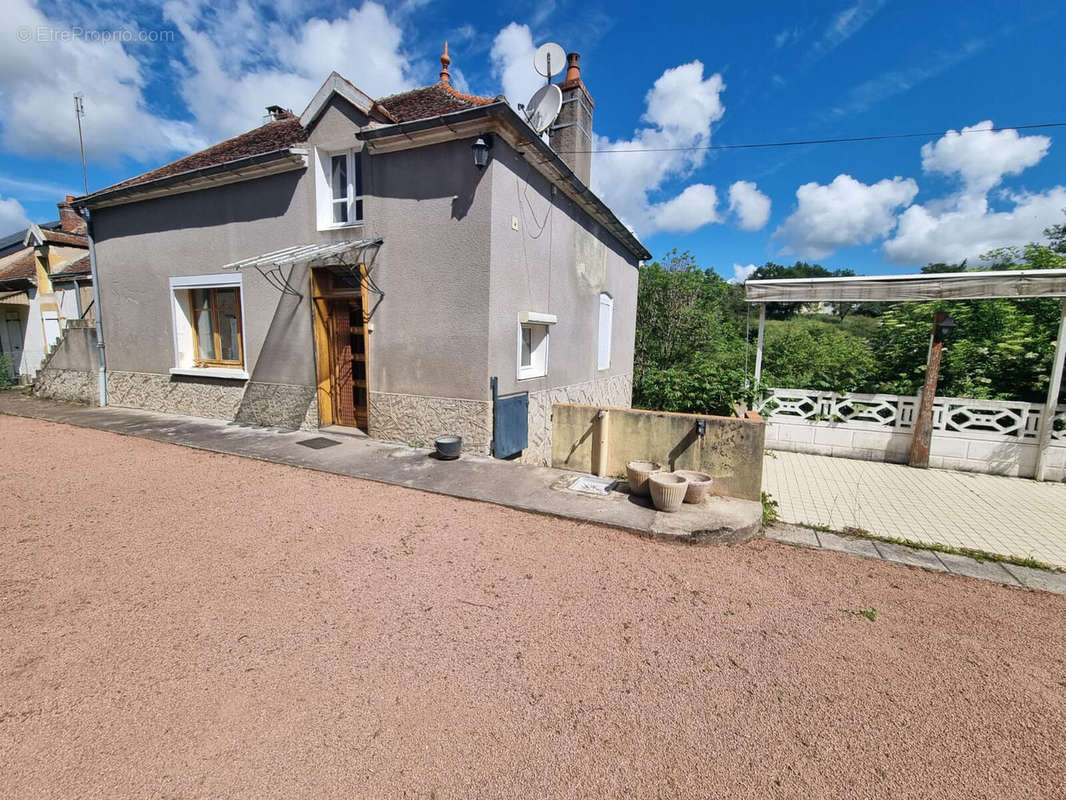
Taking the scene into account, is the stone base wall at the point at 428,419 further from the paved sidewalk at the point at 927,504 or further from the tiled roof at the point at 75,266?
the tiled roof at the point at 75,266

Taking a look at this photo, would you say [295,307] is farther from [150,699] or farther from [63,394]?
[63,394]

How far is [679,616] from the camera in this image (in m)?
3.24

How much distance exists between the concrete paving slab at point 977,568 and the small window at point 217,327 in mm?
11242

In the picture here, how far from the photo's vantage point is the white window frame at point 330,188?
25.0 feet

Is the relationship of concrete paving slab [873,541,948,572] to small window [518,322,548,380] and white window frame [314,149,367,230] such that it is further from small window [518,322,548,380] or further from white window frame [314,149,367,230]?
white window frame [314,149,367,230]

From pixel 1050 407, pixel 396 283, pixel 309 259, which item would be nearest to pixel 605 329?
pixel 396 283

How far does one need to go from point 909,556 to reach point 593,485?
321 cm

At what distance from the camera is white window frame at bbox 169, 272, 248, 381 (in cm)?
876

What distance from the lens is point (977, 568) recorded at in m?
4.18

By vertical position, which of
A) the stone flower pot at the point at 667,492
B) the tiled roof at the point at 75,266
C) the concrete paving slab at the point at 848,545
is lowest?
the concrete paving slab at the point at 848,545

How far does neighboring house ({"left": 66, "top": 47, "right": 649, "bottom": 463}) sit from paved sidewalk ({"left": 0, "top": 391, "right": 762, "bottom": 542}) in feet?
1.83

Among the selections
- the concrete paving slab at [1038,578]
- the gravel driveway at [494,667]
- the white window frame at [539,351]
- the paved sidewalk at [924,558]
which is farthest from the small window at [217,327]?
the concrete paving slab at [1038,578]

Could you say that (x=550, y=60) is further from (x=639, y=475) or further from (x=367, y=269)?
(x=639, y=475)

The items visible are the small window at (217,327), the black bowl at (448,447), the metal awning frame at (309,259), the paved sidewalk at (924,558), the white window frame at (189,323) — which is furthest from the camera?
the small window at (217,327)
